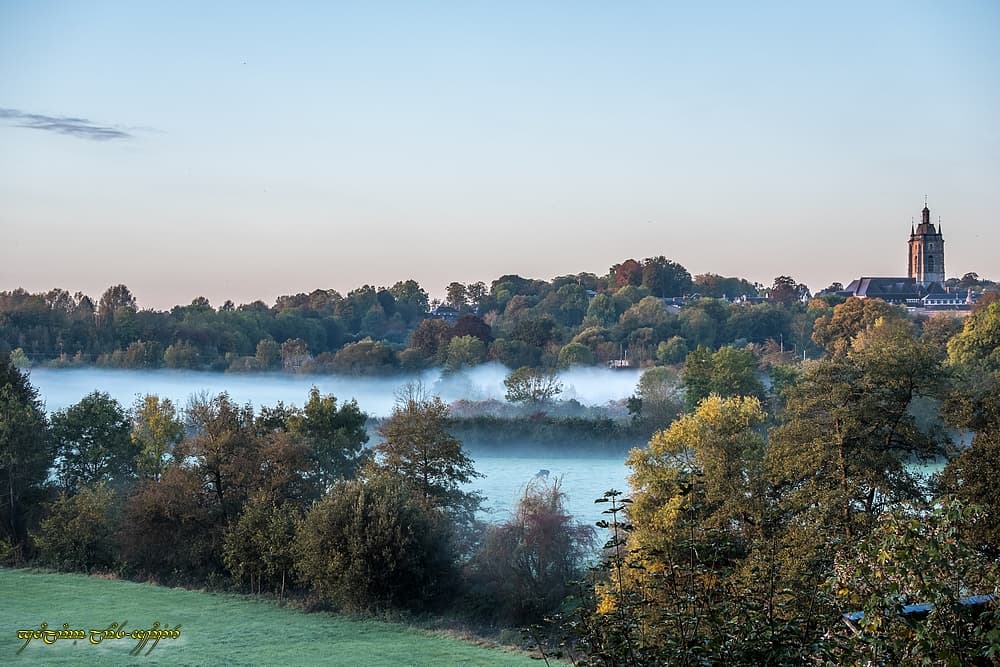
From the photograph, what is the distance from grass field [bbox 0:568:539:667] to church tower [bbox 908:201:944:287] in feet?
435

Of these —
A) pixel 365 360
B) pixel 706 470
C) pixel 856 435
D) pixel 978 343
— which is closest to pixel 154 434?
pixel 706 470

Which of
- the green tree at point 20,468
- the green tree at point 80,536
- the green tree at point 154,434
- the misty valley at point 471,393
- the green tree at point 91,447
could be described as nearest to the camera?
the green tree at point 80,536

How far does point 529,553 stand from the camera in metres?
28.3

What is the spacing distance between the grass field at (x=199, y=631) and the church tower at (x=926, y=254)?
5225 inches

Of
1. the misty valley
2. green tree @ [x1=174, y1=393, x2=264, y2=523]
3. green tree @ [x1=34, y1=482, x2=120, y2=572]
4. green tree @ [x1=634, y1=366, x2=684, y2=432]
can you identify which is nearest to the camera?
green tree @ [x1=34, y1=482, x2=120, y2=572]

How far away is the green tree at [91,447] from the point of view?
36938 mm

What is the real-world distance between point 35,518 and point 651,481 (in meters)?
21.3

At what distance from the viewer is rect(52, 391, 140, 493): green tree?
3694cm

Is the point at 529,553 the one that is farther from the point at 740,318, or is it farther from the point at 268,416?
the point at 740,318

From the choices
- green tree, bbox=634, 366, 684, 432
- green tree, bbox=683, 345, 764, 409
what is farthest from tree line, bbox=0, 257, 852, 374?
green tree, bbox=683, 345, 764, 409

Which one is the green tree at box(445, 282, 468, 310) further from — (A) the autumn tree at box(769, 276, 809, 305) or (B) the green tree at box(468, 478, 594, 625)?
(B) the green tree at box(468, 478, 594, 625)

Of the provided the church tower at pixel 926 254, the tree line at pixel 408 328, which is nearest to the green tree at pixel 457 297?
the tree line at pixel 408 328

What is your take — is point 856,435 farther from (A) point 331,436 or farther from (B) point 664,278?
(B) point 664,278

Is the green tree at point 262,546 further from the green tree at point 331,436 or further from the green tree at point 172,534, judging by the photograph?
the green tree at point 331,436
